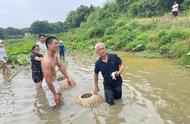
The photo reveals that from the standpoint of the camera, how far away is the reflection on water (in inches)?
290

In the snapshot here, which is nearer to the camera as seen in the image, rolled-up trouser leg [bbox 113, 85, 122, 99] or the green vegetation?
rolled-up trouser leg [bbox 113, 85, 122, 99]

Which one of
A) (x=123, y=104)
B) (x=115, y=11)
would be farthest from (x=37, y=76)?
(x=115, y=11)

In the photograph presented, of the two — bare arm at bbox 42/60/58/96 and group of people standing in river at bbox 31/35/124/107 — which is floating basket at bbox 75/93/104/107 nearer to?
group of people standing in river at bbox 31/35/124/107

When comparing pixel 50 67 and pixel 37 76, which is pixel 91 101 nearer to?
pixel 50 67

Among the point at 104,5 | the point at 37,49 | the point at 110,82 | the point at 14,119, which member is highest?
the point at 104,5

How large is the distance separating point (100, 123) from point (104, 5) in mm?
46991

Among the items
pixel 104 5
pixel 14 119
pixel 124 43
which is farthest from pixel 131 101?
pixel 104 5

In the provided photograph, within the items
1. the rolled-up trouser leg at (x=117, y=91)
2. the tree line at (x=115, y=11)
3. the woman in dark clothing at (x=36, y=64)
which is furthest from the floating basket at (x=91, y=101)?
the tree line at (x=115, y=11)

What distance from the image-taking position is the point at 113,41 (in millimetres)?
27062

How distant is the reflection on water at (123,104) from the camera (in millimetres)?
7359

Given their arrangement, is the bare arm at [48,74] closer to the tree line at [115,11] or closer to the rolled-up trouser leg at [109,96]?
the rolled-up trouser leg at [109,96]

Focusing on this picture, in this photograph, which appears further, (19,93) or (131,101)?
(19,93)

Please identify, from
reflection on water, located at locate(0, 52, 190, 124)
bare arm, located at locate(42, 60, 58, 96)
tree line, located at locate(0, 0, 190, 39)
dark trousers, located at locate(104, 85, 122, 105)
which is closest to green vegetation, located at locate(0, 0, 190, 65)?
tree line, located at locate(0, 0, 190, 39)

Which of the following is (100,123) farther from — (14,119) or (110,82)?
(14,119)
